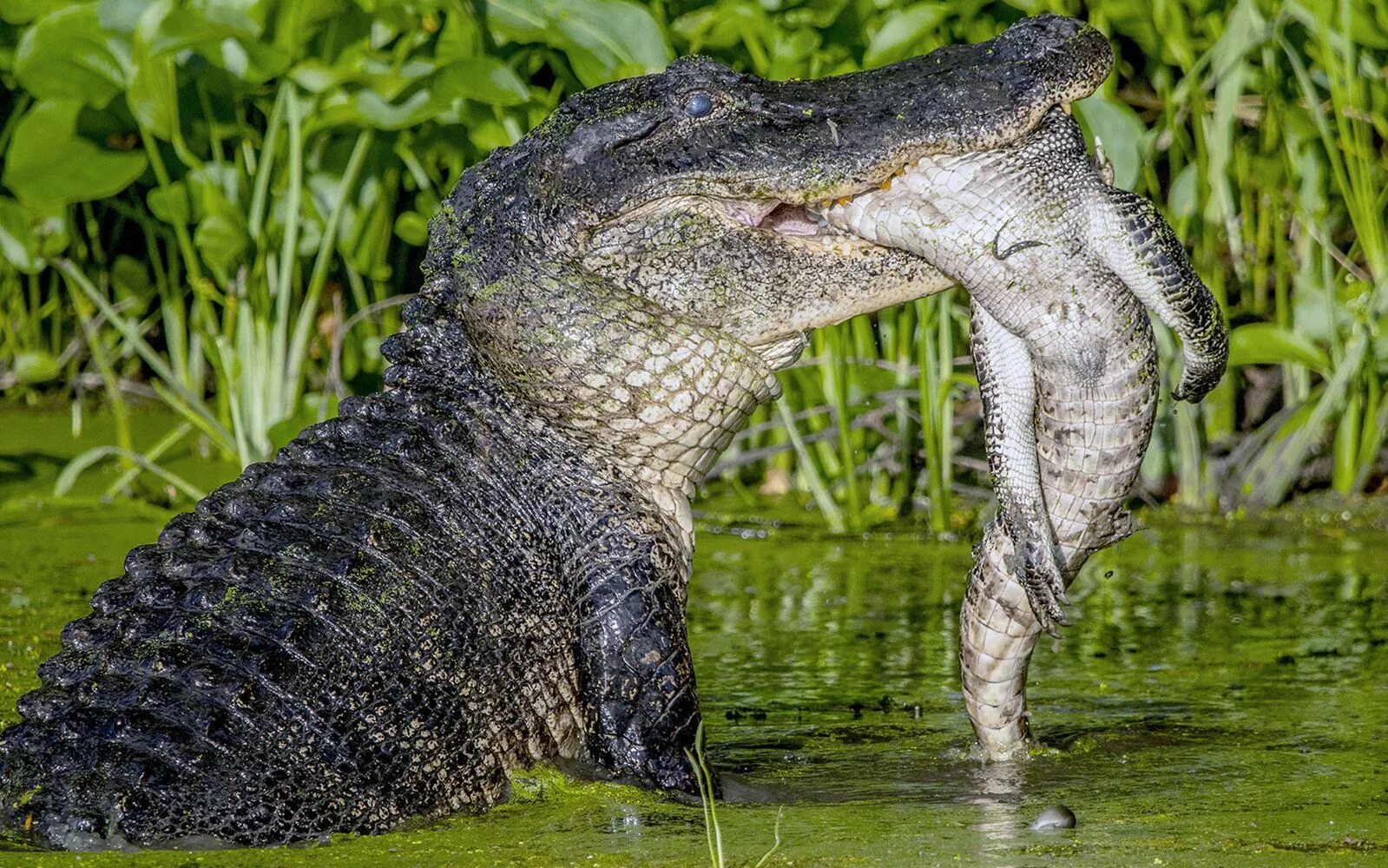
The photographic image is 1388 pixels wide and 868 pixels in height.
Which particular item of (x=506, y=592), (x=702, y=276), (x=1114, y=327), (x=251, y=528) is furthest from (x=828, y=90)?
(x=251, y=528)

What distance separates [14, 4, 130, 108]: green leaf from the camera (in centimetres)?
531

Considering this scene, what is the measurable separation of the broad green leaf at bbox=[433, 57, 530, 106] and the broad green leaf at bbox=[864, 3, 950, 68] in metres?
0.98

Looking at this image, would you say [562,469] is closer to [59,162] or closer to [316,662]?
[316,662]

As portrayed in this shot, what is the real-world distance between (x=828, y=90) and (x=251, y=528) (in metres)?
1.18

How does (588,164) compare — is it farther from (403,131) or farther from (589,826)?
(403,131)

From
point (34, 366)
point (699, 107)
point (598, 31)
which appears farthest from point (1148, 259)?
point (34, 366)

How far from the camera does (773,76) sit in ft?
17.1

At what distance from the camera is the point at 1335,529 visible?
5727 mm

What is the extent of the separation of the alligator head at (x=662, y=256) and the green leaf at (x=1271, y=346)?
2.73m

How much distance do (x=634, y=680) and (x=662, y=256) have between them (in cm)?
71

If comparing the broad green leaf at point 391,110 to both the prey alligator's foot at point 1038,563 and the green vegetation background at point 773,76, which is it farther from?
the prey alligator's foot at point 1038,563

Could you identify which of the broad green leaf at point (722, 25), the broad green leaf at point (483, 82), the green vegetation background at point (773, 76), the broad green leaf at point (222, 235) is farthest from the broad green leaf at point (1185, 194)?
the broad green leaf at point (222, 235)

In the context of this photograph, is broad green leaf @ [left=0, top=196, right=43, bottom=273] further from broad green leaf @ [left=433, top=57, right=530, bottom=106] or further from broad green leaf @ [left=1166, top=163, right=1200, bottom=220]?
broad green leaf @ [left=1166, top=163, right=1200, bottom=220]

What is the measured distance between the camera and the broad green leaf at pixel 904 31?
493cm
